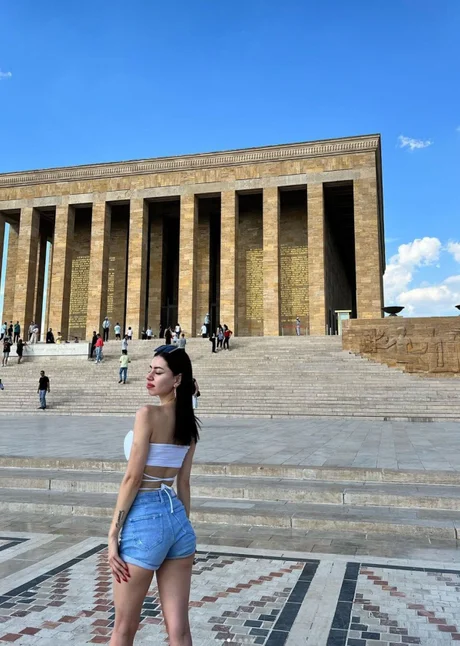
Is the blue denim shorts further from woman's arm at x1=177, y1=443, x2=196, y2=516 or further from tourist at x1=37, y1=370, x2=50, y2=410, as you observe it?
tourist at x1=37, y1=370, x2=50, y2=410

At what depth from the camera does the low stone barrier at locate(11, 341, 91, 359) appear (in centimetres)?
2048

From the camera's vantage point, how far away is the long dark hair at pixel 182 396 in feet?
6.42

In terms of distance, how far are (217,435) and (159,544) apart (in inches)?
303

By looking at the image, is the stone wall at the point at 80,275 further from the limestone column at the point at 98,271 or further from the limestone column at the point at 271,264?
the limestone column at the point at 271,264

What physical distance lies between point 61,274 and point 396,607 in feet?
95.9

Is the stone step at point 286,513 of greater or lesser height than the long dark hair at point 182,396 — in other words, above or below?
below

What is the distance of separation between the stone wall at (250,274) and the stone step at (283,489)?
23293mm

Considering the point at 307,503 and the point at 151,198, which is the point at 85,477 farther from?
the point at 151,198

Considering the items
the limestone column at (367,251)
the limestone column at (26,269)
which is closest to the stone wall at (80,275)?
the limestone column at (26,269)

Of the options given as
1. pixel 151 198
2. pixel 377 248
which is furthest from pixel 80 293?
pixel 377 248

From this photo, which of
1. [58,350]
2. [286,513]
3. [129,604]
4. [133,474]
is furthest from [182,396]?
[58,350]

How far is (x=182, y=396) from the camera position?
202 cm

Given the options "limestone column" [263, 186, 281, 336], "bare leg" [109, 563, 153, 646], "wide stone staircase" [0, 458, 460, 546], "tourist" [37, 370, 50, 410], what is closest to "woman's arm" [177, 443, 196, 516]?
"bare leg" [109, 563, 153, 646]

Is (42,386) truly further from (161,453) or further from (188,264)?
(188,264)
